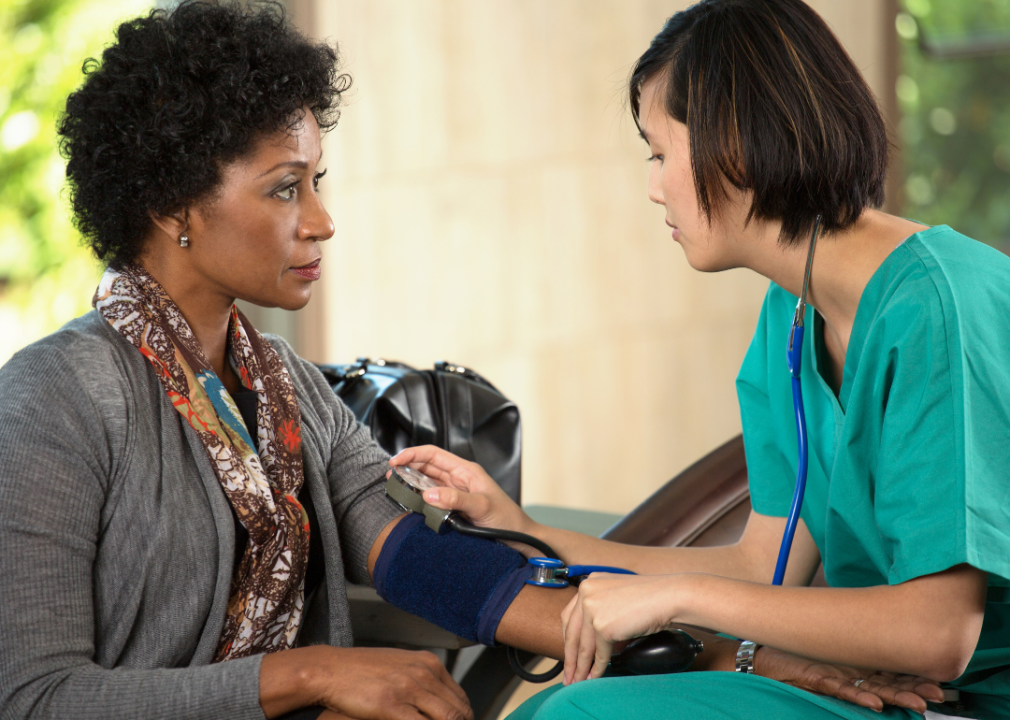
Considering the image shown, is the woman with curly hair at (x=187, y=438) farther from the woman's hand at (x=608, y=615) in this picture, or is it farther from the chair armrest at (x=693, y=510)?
the chair armrest at (x=693, y=510)

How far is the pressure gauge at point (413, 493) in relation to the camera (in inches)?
55.1

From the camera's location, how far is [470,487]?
149 cm

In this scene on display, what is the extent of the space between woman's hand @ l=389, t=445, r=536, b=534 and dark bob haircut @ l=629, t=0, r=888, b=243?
506mm

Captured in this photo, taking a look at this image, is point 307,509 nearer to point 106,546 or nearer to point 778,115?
point 106,546

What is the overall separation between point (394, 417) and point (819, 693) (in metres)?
0.83

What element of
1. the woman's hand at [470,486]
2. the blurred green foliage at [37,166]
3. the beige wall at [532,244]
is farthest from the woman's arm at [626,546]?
the blurred green foliage at [37,166]

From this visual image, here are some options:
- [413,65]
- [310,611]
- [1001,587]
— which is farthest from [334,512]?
[413,65]

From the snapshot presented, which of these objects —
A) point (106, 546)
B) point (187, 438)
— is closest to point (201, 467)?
point (187, 438)

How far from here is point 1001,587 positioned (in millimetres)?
1085

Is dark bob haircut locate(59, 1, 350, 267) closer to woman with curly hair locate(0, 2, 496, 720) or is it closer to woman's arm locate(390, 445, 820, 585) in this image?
woman with curly hair locate(0, 2, 496, 720)

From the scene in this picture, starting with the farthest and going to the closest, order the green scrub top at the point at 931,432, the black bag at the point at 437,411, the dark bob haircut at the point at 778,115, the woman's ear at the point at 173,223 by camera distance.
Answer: the black bag at the point at 437,411 < the woman's ear at the point at 173,223 < the dark bob haircut at the point at 778,115 < the green scrub top at the point at 931,432

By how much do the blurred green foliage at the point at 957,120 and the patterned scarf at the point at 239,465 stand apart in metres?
4.34

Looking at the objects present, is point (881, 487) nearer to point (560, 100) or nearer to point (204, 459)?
point (204, 459)

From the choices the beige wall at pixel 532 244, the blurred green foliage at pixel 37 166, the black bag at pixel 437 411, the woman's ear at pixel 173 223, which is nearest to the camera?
the woman's ear at pixel 173 223
